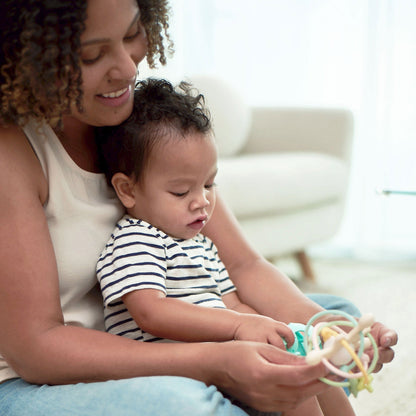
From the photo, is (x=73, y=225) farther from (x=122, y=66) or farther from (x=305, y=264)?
(x=305, y=264)

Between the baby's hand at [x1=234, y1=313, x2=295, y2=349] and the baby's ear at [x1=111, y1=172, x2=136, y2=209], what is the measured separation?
0.29 m

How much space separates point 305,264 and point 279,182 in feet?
1.78

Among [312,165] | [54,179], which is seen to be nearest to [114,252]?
[54,179]

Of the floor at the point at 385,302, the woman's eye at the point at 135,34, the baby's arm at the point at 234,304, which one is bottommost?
the floor at the point at 385,302

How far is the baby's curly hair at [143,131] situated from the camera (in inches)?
40.2

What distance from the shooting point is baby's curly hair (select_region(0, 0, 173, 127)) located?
0.79 meters

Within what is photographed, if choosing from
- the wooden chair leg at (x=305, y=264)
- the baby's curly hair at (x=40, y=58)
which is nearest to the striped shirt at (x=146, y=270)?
the baby's curly hair at (x=40, y=58)

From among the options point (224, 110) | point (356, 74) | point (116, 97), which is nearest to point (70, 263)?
point (116, 97)

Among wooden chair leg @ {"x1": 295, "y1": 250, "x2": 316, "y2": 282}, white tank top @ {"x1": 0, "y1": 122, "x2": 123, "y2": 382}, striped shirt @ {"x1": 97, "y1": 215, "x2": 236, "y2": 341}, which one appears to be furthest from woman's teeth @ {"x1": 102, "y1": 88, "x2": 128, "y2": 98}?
wooden chair leg @ {"x1": 295, "y1": 250, "x2": 316, "y2": 282}

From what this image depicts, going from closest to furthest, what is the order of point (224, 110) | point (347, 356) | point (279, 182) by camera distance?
1. point (347, 356)
2. point (279, 182)
3. point (224, 110)

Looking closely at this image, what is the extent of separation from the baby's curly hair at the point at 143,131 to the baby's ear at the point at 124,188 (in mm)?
11

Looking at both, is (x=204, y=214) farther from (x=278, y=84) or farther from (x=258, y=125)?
(x=278, y=84)

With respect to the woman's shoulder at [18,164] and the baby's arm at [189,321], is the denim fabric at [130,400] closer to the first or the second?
the baby's arm at [189,321]

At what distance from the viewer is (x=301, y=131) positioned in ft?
9.38
